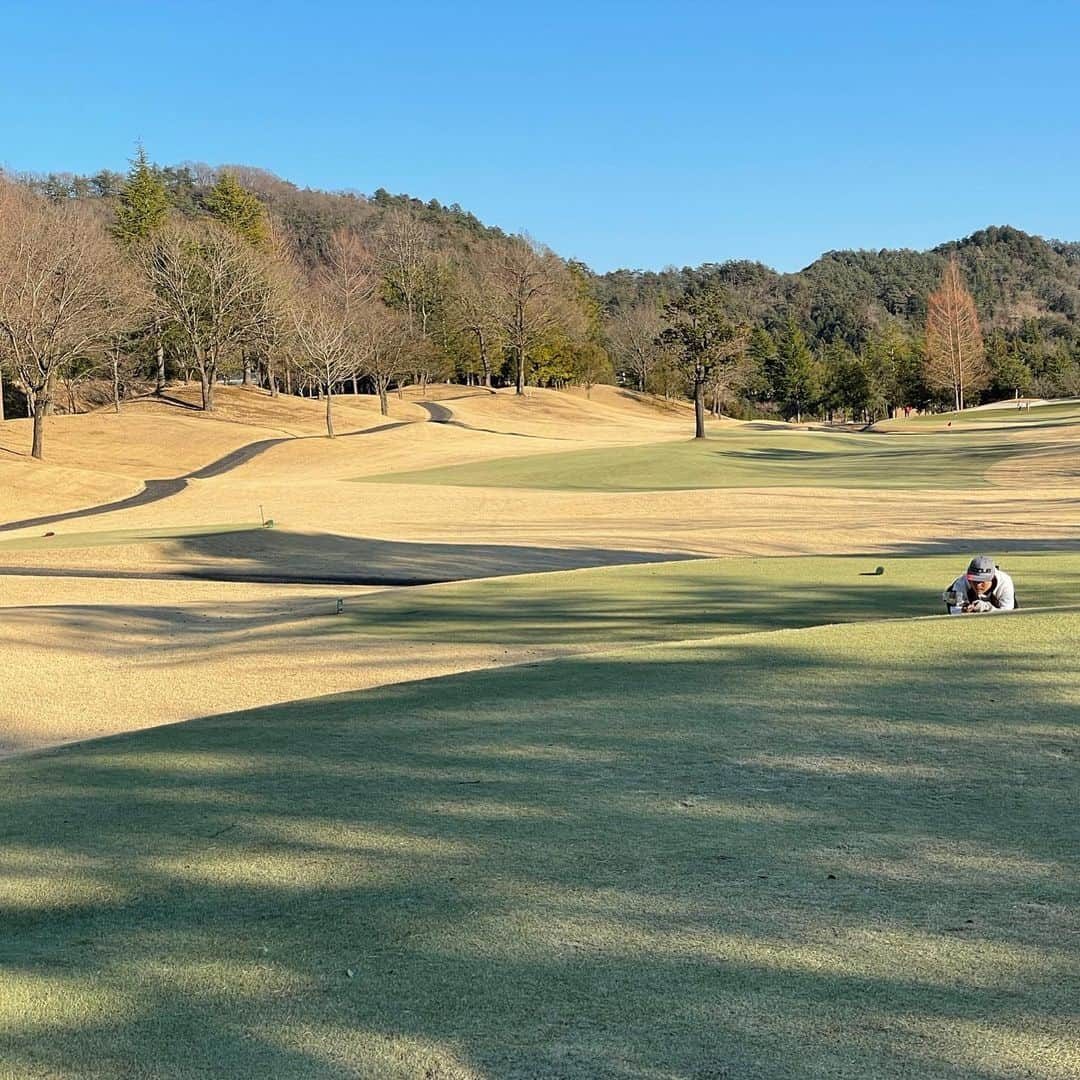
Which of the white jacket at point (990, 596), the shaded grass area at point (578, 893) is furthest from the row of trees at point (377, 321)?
the shaded grass area at point (578, 893)

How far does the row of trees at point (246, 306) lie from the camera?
181 ft

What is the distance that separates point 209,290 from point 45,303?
28116 mm

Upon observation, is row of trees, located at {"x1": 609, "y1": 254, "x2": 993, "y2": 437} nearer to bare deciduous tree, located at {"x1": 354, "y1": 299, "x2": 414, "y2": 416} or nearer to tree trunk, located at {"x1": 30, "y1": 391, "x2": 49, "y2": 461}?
bare deciduous tree, located at {"x1": 354, "y1": 299, "x2": 414, "y2": 416}

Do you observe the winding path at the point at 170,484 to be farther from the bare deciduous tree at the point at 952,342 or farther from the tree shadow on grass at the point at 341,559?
the bare deciduous tree at the point at 952,342

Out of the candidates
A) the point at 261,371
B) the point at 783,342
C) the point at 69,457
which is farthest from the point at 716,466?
the point at 783,342

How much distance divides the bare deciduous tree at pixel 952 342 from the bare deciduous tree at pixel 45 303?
71.7 m

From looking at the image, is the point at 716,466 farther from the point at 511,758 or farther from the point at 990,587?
the point at 511,758

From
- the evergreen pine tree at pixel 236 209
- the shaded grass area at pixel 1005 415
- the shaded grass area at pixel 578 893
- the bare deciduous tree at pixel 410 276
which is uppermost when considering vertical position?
the evergreen pine tree at pixel 236 209

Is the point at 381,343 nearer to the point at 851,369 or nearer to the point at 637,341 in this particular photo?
the point at 851,369

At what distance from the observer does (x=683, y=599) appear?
50.5 ft

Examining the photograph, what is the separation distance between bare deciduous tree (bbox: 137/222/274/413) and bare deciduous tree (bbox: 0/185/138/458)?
15.7m

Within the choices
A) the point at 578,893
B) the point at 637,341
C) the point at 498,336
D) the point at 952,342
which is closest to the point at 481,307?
the point at 498,336

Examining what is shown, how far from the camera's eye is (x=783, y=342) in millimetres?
125062

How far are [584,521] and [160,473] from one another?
32740 millimetres
